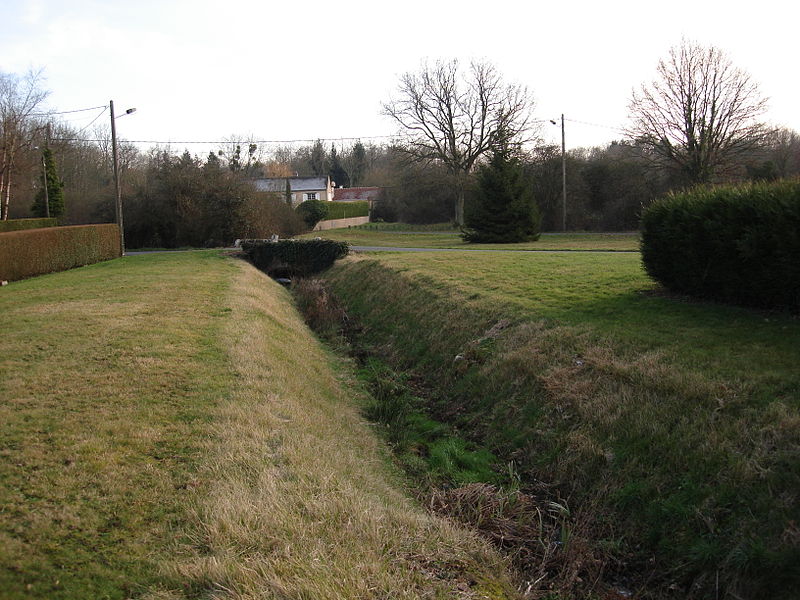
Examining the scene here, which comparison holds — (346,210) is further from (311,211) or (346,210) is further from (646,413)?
(646,413)

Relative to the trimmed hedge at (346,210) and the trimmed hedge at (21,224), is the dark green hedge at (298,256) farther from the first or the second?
the trimmed hedge at (346,210)

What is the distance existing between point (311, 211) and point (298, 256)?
25.0m

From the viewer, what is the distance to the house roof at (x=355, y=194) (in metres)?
72.6

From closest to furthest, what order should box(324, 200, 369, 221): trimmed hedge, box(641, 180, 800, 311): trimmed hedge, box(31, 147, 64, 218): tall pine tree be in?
box(641, 180, 800, 311): trimmed hedge → box(31, 147, 64, 218): tall pine tree → box(324, 200, 369, 221): trimmed hedge

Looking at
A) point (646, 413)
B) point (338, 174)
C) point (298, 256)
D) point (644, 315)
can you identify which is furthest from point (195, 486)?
point (338, 174)

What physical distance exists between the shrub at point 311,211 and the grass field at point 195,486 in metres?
41.3

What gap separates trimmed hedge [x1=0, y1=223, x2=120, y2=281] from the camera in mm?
21250

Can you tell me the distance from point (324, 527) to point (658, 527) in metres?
2.97

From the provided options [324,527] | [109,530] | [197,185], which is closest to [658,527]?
[324,527]

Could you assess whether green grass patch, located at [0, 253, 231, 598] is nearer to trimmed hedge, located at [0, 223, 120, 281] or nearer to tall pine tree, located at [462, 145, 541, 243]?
trimmed hedge, located at [0, 223, 120, 281]

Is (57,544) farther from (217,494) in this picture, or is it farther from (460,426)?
(460,426)

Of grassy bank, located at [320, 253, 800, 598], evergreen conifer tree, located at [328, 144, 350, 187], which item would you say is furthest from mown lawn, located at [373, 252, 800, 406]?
evergreen conifer tree, located at [328, 144, 350, 187]

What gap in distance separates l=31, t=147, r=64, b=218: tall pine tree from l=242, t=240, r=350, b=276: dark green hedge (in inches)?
1004

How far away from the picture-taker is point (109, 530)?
13.7 feet
